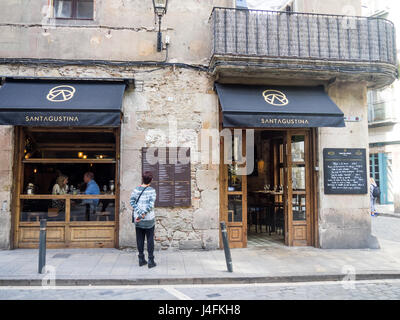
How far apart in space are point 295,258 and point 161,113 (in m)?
4.51

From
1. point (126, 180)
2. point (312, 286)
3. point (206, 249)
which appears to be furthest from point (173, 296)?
point (126, 180)

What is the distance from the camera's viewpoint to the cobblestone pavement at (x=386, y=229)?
1047 cm

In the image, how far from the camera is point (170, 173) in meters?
8.24

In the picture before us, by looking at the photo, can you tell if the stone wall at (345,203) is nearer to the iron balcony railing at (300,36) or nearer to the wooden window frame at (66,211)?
the iron balcony railing at (300,36)

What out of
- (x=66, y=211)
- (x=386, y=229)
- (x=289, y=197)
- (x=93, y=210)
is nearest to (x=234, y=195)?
(x=289, y=197)

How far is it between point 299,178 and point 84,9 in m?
6.90

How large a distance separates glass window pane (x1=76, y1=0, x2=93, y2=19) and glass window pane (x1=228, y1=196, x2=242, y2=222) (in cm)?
572

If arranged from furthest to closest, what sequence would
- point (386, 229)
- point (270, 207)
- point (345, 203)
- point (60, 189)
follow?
point (386, 229) < point (270, 207) < point (345, 203) < point (60, 189)

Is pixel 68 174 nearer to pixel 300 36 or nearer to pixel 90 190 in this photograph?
pixel 90 190

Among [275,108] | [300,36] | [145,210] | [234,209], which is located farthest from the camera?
[234,209]

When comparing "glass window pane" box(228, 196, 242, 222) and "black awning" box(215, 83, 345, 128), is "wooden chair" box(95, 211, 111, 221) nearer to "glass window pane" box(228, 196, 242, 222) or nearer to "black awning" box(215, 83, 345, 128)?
"glass window pane" box(228, 196, 242, 222)

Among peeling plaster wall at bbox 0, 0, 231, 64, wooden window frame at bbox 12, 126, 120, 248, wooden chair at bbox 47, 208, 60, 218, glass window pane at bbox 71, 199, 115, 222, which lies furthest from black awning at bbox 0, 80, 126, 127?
wooden chair at bbox 47, 208, 60, 218

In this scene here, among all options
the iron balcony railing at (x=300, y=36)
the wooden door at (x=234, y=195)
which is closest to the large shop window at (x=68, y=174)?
the wooden door at (x=234, y=195)

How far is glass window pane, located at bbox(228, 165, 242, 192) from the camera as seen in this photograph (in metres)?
8.55
